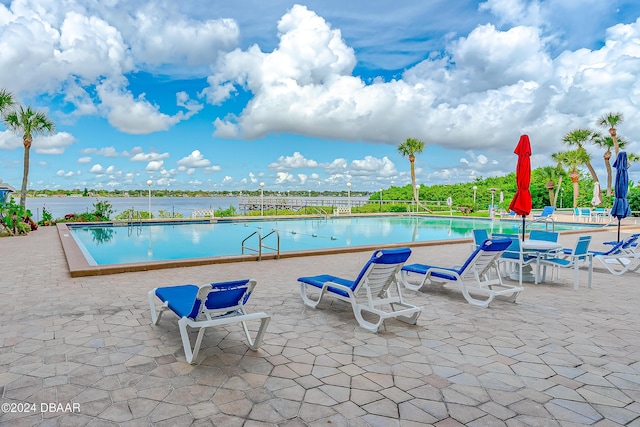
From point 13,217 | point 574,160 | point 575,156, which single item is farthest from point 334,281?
point 575,156

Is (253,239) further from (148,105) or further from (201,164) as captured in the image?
(201,164)

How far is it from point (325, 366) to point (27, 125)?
1814 cm

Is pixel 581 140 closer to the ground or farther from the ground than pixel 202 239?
farther from the ground

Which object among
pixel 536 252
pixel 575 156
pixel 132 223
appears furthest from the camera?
pixel 575 156

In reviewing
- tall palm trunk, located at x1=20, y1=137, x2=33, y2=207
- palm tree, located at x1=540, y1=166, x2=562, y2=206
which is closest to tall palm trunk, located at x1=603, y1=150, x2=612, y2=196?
palm tree, located at x1=540, y1=166, x2=562, y2=206

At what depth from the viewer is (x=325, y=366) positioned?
10.3 feet

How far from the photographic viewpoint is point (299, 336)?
12.6 feet

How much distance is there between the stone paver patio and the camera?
2439 mm

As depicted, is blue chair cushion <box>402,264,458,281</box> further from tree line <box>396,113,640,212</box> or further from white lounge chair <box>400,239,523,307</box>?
tree line <box>396,113,640,212</box>

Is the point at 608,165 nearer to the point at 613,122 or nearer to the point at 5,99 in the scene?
the point at 613,122

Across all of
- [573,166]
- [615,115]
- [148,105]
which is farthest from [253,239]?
[615,115]

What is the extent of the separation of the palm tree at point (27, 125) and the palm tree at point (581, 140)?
33747mm

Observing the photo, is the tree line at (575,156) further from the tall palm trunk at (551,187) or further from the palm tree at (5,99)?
the palm tree at (5,99)

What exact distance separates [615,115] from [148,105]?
113ft
